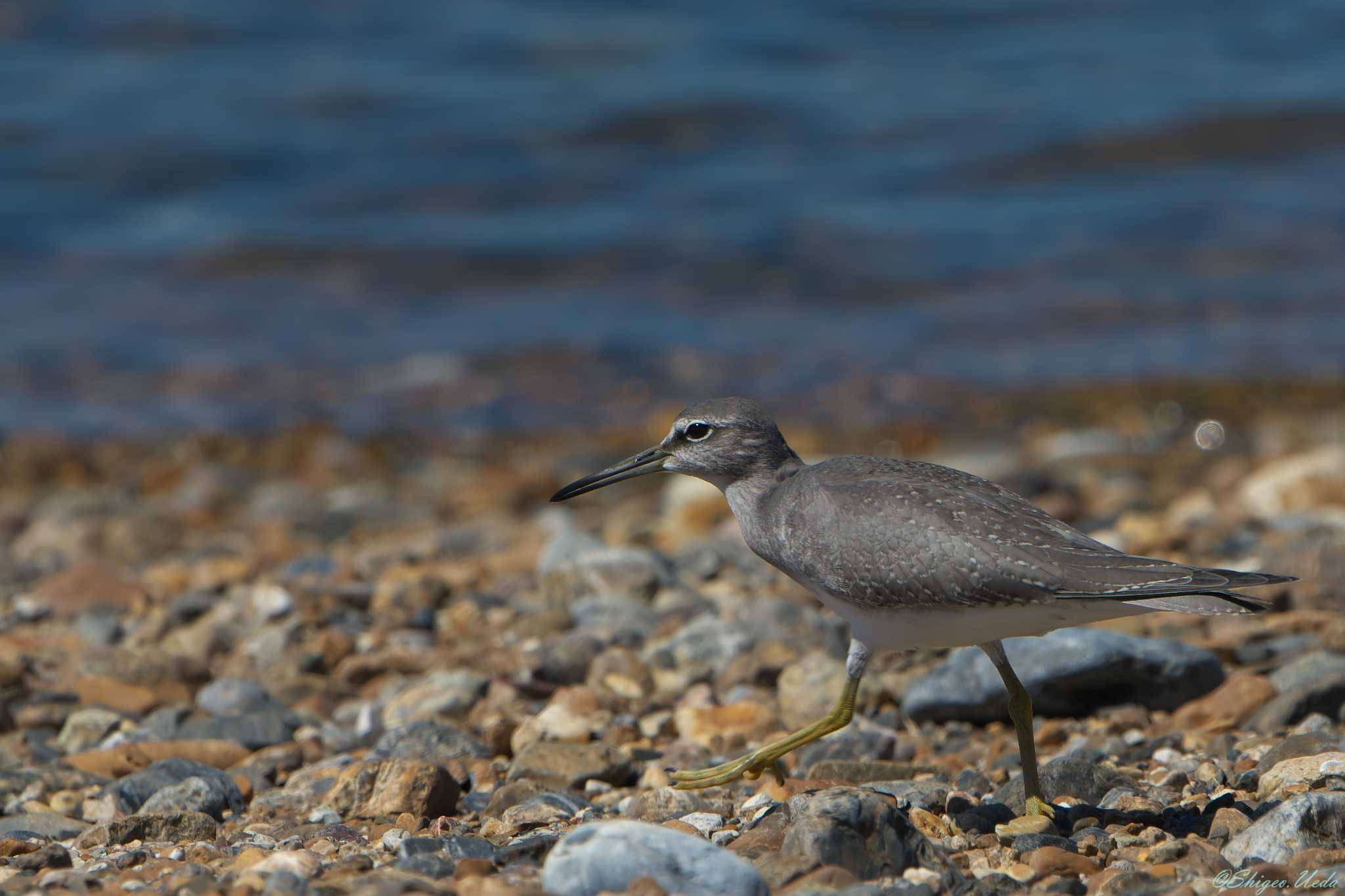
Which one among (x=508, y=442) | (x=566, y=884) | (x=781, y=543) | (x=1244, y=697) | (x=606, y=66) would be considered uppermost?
(x=606, y=66)

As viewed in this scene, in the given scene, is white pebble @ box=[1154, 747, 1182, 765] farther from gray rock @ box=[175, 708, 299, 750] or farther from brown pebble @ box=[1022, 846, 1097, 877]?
gray rock @ box=[175, 708, 299, 750]

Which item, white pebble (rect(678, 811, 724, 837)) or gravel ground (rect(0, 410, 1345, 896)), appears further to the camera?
white pebble (rect(678, 811, 724, 837))

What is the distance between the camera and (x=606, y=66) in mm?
18875

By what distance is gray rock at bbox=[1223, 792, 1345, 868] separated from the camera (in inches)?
156

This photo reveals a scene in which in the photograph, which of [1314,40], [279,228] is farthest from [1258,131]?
[279,228]

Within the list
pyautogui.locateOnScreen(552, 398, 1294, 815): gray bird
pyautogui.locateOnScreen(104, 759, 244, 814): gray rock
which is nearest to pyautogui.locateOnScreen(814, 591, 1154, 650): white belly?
pyautogui.locateOnScreen(552, 398, 1294, 815): gray bird

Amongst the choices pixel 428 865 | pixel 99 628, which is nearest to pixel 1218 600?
pixel 428 865

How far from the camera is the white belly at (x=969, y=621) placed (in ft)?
14.3

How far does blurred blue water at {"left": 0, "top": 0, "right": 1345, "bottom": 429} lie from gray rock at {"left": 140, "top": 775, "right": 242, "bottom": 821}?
7665mm

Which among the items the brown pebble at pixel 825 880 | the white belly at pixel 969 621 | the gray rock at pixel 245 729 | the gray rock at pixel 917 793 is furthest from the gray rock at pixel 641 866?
the gray rock at pixel 245 729

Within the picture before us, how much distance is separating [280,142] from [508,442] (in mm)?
7407

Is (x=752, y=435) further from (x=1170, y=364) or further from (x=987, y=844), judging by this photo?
(x=1170, y=364)

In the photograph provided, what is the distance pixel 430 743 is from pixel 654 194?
1158 cm

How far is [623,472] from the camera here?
562 cm
